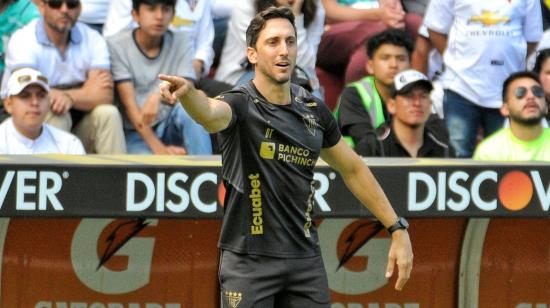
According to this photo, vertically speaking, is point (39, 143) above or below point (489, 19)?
below

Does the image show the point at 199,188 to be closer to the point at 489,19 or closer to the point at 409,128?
the point at 409,128

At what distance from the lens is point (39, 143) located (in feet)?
26.0

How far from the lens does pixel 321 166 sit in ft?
21.1

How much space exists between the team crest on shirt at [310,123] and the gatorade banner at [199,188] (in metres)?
1.24

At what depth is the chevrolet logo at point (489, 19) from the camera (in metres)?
9.20

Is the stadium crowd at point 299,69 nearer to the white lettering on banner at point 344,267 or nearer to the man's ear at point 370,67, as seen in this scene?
the man's ear at point 370,67

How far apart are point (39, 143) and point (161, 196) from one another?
6.26ft

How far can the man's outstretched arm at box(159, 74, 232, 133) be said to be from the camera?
4387mm

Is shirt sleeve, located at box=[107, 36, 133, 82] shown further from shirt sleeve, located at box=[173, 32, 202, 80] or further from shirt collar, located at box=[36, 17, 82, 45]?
shirt sleeve, located at box=[173, 32, 202, 80]

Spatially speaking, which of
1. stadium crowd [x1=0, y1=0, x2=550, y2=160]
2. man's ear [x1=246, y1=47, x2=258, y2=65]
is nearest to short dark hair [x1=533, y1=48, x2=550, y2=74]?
stadium crowd [x1=0, y1=0, x2=550, y2=160]

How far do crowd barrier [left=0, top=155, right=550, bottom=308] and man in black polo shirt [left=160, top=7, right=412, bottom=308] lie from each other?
1.21 metres

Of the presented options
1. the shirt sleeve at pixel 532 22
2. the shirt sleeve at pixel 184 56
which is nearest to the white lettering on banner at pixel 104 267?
the shirt sleeve at pixel 184 56

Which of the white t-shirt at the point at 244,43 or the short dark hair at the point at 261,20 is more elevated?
the white t-shirt at the point at 244,43

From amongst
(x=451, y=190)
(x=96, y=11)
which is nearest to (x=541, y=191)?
(x=451, y=190)
